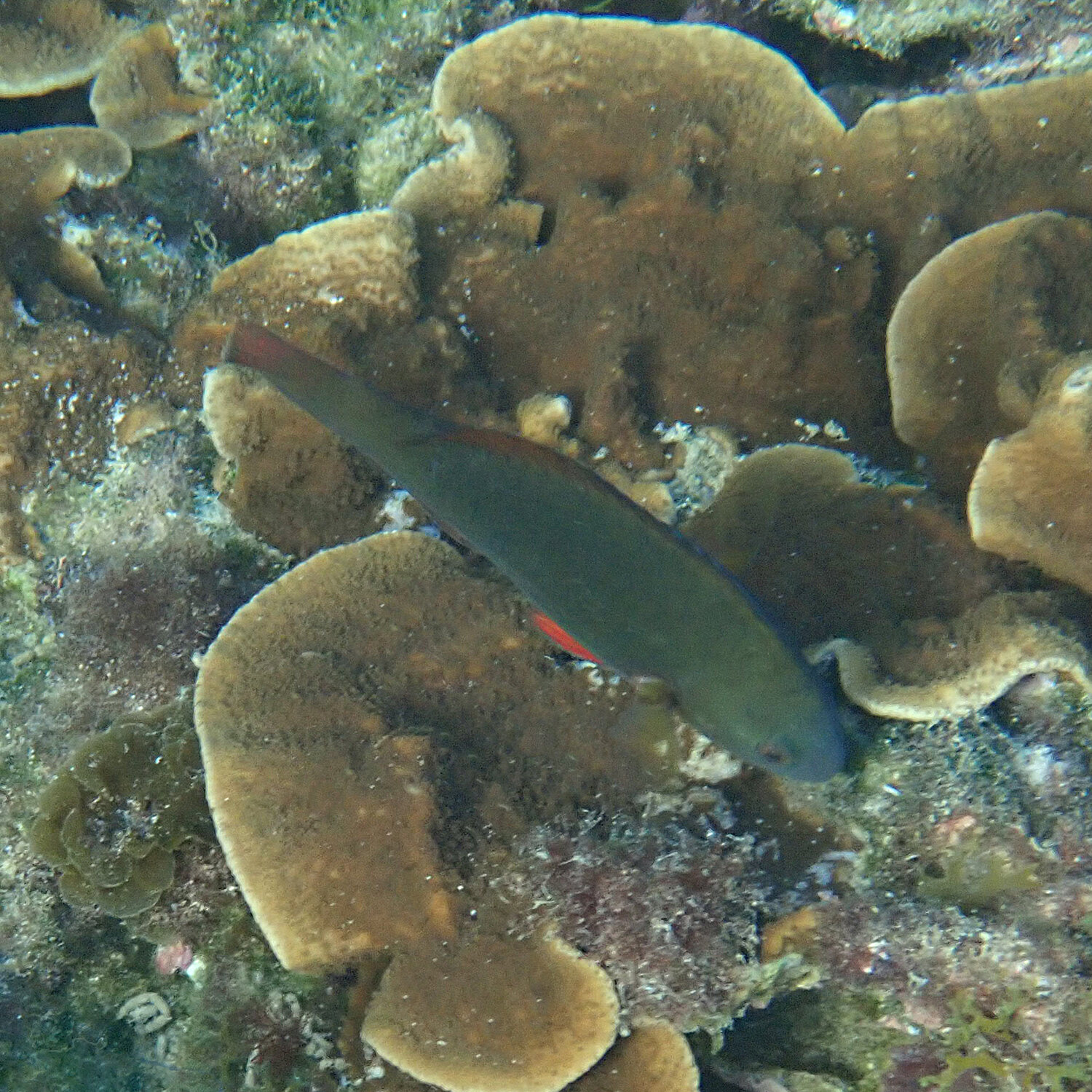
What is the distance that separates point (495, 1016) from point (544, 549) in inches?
54.1

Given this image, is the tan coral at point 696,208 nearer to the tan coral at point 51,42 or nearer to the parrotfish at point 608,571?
the parrotfish at point 608,571

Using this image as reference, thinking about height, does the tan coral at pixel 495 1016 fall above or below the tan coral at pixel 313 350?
below

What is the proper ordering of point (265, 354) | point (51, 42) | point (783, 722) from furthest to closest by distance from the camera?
point (51, 42) → point (265, 354) → point (783, 722)

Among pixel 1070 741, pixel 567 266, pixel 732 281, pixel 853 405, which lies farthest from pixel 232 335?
pixel 1070 741

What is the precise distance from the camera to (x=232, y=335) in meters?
2.73

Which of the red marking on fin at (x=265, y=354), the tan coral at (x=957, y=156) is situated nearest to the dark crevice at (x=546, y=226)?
the tan coral at (x=957, y=156)

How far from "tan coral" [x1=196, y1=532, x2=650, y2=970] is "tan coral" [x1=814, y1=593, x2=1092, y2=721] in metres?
0.79

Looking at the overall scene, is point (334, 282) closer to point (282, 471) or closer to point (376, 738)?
point (282, 471)

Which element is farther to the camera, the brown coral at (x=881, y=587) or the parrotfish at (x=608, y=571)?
the brown coral at (x=881, y=587)

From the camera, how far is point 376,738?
9.36 feet

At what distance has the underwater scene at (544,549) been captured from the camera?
8.36 feet

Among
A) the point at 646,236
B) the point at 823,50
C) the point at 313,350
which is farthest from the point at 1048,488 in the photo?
the point at 823,50

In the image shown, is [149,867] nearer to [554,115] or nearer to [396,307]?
[396,307]

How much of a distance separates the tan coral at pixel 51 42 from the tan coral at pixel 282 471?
2.28m
